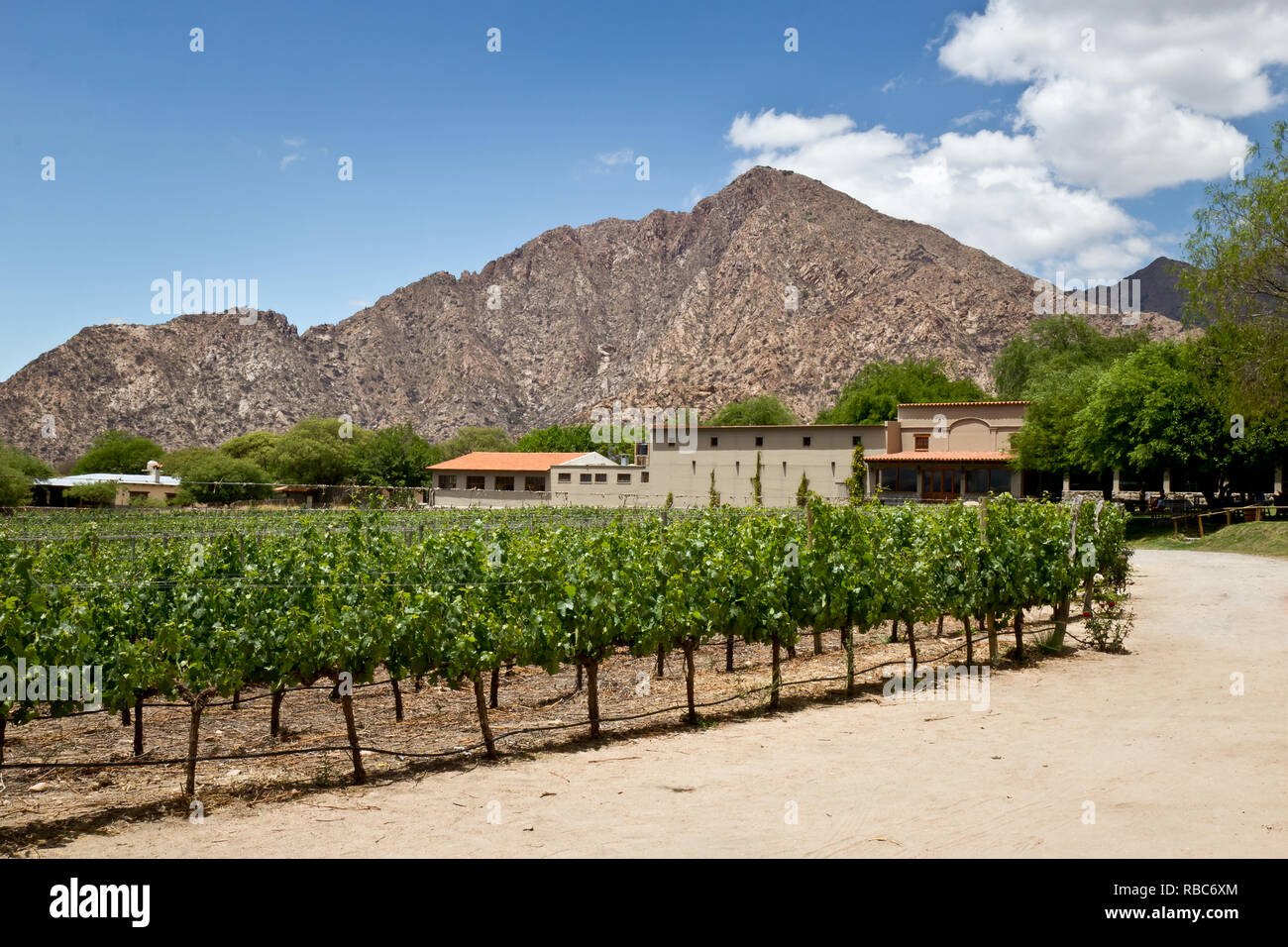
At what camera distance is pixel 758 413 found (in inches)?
3944

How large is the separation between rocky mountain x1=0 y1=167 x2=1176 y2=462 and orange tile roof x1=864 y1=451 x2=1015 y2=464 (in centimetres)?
5040

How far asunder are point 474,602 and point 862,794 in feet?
12.4

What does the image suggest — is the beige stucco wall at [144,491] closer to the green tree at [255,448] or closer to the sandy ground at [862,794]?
the green tree at [255,448]

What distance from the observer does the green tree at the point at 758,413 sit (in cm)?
10000

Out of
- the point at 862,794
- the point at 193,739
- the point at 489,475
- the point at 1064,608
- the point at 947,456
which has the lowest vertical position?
the point at 862,794

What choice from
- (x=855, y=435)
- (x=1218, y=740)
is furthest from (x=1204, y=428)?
(x=1218, y=740)

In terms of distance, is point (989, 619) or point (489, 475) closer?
point (989, 619)

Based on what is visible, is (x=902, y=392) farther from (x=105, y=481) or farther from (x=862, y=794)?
(x=862, y=794)

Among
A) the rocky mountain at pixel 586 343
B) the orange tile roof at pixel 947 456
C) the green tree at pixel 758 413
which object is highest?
the rocky mountain at pixel 586 343

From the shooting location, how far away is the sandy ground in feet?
18.3

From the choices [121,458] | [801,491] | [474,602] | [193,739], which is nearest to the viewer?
[193,739]

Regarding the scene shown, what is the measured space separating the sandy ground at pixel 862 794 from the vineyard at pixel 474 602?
0.75 meters

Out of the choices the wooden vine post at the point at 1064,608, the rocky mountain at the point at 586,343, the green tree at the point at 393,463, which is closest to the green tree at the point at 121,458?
the rocky mountain at the point at 586,343

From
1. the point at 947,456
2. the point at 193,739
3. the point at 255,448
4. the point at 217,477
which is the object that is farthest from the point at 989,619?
the point at 255,448
